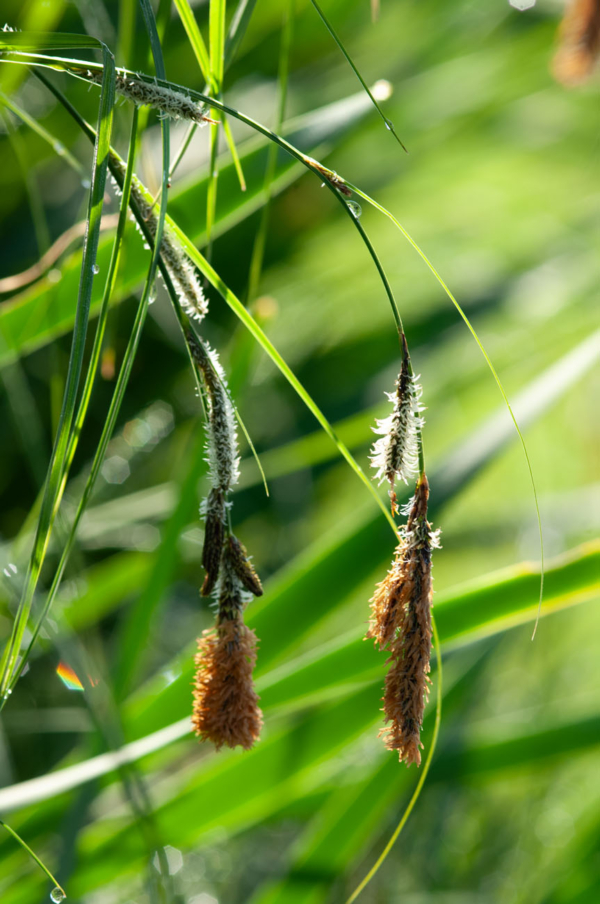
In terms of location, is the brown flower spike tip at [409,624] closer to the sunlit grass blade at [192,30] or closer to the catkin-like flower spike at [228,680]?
the catkin-like flower spike at [228,680]

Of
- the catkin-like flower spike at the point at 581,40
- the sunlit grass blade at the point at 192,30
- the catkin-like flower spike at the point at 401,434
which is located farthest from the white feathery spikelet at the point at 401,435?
the catkin-like flower spike at the point at 581,40

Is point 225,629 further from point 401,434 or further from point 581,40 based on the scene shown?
point 581,40

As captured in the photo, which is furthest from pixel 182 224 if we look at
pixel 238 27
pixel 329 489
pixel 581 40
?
pixel 329 489

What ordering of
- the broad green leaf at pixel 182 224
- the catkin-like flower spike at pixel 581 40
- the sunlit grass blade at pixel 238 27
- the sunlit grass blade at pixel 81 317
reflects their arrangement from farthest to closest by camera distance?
1. the catkin-like flower spike at pixel 581 40
2. the broad green leaf at pixel 182 224
3. the sunlit grass blade at pixel 238 27
4. the sunlit grass blade at pixel 81 317

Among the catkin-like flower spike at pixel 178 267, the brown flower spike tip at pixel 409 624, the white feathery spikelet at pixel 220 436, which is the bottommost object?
the brown flower spike tip at pixel 409 624

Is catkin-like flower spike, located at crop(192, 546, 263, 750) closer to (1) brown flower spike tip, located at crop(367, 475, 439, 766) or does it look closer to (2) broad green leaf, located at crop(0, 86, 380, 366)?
(1) brown flower spike tip, located at crop(367, 475, 439, 766)

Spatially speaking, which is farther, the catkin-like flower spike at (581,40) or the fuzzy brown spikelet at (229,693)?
the catkin-like flower spike at (581,40)
